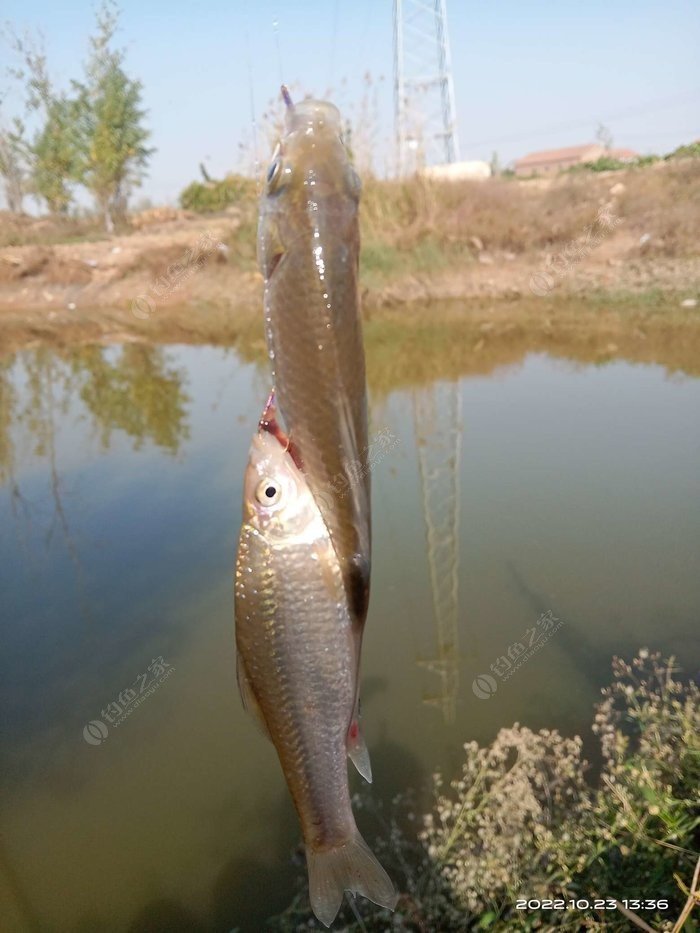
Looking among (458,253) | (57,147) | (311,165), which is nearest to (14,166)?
(57,147)

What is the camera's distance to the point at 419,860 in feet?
8.66

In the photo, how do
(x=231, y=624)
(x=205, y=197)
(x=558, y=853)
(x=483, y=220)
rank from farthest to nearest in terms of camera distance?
(x=205, y=197) < (x=483, y=220) < (x=231, y=624) < (x=558, y=853)

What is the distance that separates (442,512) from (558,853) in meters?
3.34

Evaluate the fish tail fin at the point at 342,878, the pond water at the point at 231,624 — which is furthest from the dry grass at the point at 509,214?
the fish tail fin at the point at 342,878

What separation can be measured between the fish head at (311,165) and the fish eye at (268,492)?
446 mm

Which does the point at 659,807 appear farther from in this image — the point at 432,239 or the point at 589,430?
the point at 432,239

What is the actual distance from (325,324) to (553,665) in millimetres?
3246

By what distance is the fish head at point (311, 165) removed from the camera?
1.01m

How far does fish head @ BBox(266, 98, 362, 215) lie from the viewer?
1.01 m
